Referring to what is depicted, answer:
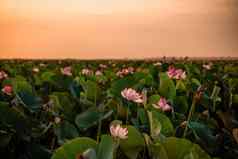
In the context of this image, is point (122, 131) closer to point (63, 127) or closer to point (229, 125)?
point (63, 127)

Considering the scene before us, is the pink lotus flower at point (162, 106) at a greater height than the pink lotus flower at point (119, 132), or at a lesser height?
lesser

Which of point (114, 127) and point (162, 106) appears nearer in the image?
point (114, 127)

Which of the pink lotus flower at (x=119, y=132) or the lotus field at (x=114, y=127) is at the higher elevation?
the pink lotus flower at (x=119, y=132)

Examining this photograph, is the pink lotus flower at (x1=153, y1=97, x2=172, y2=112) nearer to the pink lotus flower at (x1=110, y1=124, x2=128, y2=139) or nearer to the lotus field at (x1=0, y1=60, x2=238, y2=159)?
the lotus field at (x1=0, y1=60, x2=238, y2=159)

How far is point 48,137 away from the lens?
2.05 feet

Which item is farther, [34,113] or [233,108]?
[233,108]

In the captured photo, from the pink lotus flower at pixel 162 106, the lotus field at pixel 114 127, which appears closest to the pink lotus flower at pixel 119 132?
the lotus field at pixel 114 127

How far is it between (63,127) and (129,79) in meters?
0.28

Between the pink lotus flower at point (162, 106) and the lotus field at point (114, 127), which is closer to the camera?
the lotus field at point (114, 127)

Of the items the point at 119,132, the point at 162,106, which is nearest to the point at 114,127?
the point at 119,132

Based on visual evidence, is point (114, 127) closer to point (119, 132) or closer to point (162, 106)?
point (119, 132)

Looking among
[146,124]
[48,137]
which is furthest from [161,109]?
[48,137]

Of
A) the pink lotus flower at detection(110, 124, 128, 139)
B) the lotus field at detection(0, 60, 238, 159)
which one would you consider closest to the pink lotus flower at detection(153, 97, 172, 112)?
Result: the lotus field at detection(0, 60, 238, 159)

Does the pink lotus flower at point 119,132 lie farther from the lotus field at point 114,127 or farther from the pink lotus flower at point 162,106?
the pink lotus flower at point 162,106
